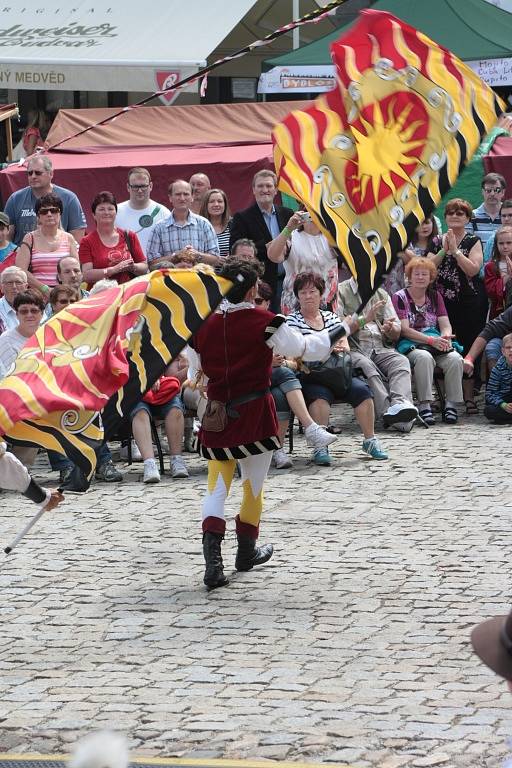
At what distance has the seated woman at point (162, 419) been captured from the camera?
1088 centimetres

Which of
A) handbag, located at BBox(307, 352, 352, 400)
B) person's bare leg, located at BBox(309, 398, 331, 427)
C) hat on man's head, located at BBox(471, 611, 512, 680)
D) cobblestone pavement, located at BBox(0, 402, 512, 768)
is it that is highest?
hat on man's head, located at BBox(471, 611, 512, 680)

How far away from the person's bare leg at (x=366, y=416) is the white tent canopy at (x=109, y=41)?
1112 cm

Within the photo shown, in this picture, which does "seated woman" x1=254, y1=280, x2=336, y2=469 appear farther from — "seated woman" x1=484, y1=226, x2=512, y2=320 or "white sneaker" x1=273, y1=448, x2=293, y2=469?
"seated woman" x1=484, y1=226, x2=512, y2=320

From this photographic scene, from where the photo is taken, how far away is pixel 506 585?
774 cm

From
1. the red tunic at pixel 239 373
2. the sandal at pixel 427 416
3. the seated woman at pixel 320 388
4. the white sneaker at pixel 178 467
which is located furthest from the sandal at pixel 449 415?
the red tunic at pixel 239 373

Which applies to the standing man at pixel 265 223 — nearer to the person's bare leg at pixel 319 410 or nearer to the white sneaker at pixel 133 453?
the person's bare leg at pixel 319 410

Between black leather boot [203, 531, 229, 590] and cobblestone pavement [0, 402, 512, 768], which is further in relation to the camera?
black leather boot [203, 531, 229, 590]

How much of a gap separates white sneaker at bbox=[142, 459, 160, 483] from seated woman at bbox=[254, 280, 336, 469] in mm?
943

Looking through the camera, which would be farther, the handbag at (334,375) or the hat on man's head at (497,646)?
the handbag at (334,375)

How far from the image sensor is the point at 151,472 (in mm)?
10727

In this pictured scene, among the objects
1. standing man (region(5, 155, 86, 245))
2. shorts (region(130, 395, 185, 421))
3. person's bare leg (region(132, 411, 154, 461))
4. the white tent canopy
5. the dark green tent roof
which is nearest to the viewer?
person's bare leg (region(132, 411, 154, 461))

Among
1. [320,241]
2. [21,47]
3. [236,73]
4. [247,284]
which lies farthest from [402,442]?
[236,73]

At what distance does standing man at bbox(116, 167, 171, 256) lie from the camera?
12.9 metres

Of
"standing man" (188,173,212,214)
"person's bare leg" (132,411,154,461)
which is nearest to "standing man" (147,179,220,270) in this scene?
"standing man" (188,173,212,214)
